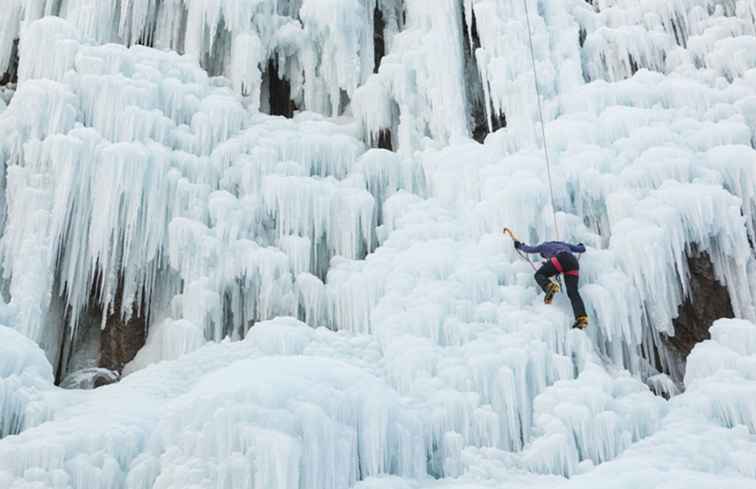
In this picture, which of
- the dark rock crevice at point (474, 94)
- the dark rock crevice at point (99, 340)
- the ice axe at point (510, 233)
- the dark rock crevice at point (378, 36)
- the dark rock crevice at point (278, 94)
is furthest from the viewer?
the dark rock crevice at point (378, 36)

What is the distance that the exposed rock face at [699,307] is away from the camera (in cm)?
748

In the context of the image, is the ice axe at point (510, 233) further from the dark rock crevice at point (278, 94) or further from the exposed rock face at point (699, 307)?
the dark rock crevice at point (278, 94)

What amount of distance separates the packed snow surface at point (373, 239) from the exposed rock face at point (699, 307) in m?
0.24

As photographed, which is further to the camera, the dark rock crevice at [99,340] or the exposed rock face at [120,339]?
the exposed rock face at [120,339]

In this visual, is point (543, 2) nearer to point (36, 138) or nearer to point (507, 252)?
point (507, 252)

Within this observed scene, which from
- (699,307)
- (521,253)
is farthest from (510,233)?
(699,307)

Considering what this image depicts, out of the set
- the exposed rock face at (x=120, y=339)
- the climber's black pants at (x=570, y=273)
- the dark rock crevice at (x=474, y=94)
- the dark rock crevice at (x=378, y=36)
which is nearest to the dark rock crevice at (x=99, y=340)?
the exposed rock face at (x=120, y=339)

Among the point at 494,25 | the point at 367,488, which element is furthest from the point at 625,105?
the point at 367,488

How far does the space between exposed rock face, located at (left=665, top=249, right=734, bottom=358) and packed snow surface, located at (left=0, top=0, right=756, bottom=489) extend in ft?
0.80

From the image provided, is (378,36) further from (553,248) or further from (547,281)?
(547,281)

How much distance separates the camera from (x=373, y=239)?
28.0 ft

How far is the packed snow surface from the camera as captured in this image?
17.1 ft

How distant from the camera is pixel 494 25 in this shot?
940 cm

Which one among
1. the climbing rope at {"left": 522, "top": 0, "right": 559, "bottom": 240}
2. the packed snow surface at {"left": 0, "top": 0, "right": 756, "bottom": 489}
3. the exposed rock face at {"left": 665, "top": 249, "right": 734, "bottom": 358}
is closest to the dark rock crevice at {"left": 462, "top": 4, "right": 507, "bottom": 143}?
the packed snow surface at {"left": 0, "top": 0, "right": 756, "bottom": 489}
